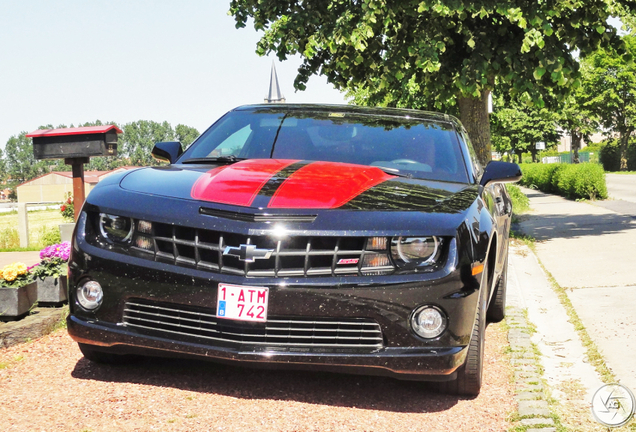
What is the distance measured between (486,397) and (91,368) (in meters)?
2.21

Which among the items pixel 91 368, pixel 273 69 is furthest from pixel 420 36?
pixel 273 69

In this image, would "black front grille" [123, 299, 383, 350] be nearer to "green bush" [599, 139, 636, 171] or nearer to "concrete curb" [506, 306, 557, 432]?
"concrete curb" [506, 306, 557, 432]

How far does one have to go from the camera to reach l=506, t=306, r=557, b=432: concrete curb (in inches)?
140

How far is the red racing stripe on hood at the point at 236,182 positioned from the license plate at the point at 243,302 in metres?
0.42

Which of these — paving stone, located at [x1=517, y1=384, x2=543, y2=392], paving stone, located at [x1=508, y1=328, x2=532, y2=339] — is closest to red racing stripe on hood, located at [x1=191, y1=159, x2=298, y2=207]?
paving stone, located at [x1=517, y1=384, x2=543, y2=392]

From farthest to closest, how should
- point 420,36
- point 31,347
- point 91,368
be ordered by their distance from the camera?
point 420,36, point 31,347, point 91,368

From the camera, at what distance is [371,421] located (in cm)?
351

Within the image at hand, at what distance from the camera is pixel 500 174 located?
474 centimetres

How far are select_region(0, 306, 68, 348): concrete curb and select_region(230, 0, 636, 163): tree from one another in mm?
6420

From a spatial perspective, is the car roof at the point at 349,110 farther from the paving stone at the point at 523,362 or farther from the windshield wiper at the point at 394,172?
the paving stone at the point at 523,362

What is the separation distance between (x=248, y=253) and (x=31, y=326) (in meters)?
2.33

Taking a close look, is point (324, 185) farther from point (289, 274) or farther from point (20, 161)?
point (20, 161)

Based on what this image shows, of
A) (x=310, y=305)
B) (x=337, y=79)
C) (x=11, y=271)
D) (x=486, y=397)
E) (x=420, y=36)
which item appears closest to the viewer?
(x=310, y=305)

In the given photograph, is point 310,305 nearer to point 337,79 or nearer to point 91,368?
point 91,368
